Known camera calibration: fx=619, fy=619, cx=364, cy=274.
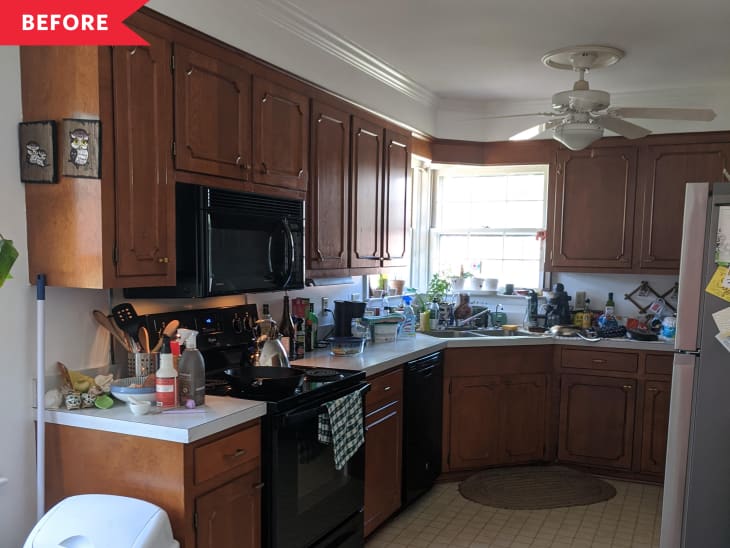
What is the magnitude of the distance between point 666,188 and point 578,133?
4.36 feet

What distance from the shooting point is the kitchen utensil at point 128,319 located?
2.27m

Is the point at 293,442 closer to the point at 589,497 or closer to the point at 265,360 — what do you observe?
the point at 265,360

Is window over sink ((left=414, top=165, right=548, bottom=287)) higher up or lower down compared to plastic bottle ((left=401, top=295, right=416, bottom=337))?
higher up

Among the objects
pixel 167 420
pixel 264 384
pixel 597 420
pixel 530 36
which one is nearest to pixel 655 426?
pixel 597 420

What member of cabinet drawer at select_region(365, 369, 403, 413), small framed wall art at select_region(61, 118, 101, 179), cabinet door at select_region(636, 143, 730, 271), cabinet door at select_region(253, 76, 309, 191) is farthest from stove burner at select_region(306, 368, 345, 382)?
cabinet door at select_region(636, 143, 730, 271)

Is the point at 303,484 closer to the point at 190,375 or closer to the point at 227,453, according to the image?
the point at 227,453

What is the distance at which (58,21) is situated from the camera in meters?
2.00

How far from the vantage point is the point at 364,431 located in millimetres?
2809

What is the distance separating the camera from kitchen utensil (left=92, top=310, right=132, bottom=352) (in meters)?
2.25

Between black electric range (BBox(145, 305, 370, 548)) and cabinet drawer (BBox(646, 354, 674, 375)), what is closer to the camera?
black electric range (BBox(145, 305, 370, 548))

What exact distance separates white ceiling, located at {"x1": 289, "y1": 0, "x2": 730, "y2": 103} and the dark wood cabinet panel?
1721mm

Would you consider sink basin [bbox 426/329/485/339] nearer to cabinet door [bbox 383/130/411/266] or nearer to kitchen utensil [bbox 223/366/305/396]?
cabinet door [bbox 383/130/411/266]

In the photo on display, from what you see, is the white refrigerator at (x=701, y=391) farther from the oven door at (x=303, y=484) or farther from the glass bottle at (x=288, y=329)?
the glass bottle at (x=288, y=329)

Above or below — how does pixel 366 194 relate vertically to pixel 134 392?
above
